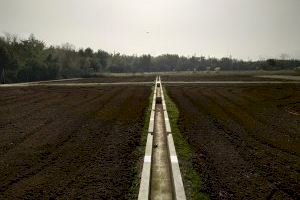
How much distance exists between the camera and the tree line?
5212 cm

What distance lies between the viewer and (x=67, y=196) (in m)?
4.70

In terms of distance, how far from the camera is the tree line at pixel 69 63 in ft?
171

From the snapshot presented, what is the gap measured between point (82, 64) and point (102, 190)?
77.8 m

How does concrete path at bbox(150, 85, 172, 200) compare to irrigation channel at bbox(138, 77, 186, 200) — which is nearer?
irrigation channel at bbox(138, 77, 186, 200)

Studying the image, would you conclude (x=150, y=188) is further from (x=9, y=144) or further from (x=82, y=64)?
(x=82, y=64)

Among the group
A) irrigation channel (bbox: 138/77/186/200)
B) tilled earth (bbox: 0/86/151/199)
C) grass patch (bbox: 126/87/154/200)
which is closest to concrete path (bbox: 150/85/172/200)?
irrigation channel (bbox: 138/77/186/200)

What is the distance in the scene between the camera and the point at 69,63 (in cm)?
7338

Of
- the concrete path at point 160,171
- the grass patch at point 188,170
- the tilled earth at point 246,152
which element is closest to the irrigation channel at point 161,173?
the concrete path at point 160,171

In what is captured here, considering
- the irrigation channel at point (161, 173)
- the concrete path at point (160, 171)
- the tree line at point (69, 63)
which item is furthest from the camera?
the tree line at point (69, 63)

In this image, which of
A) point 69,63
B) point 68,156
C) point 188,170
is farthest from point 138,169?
point 69,63

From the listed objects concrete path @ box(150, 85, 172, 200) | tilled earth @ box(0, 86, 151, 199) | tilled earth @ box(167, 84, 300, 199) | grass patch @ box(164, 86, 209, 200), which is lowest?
concrete path @ box(150, 85, 172, 200)

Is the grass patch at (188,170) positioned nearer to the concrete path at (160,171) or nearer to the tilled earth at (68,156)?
the concrete path at (160,171)

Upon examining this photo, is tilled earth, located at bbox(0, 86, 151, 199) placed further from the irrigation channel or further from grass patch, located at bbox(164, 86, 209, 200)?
grass patch, located at bbox(164, 86, 209, 200)

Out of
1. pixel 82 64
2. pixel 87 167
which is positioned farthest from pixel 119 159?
pixel 82 64
